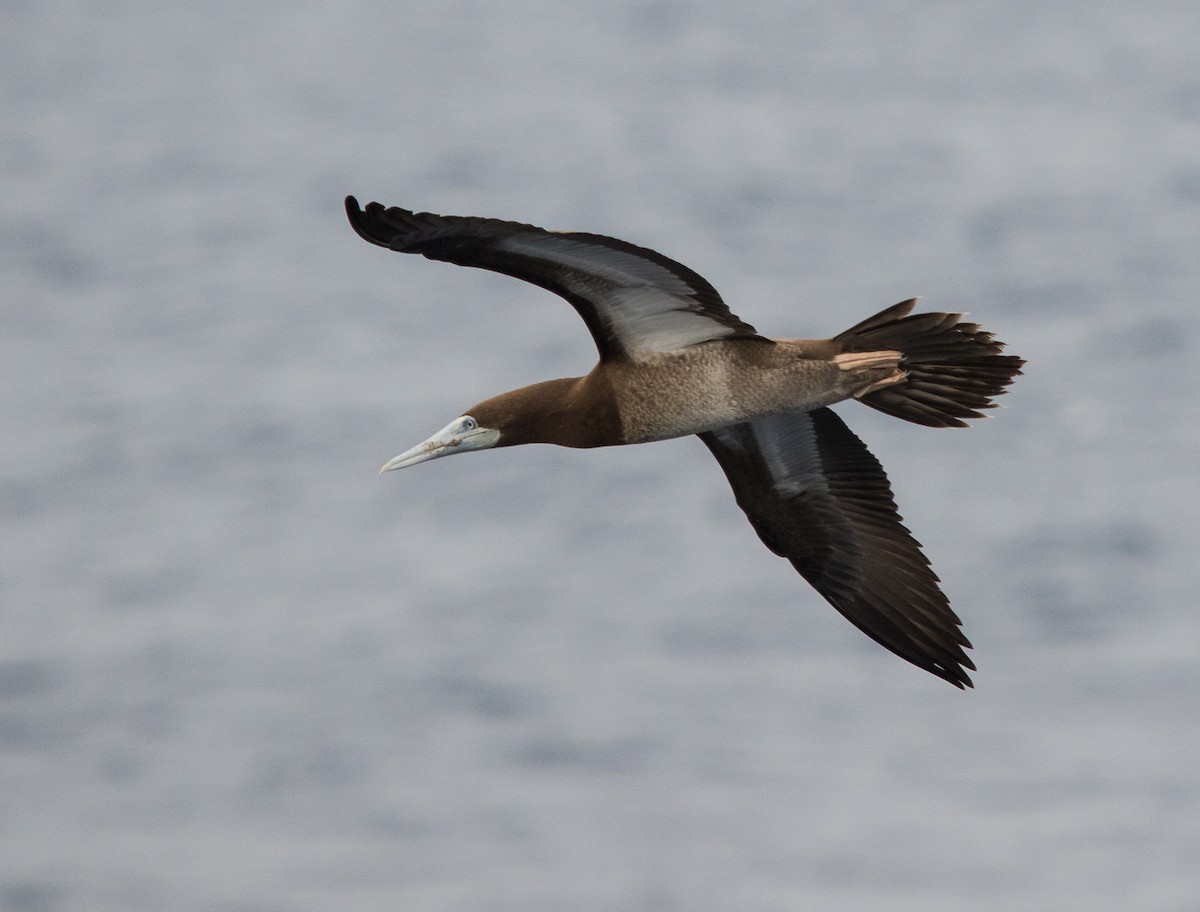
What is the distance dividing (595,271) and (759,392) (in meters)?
1.10

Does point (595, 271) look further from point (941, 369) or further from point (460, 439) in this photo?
point (941, 369)

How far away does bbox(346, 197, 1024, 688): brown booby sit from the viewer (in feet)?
32.4

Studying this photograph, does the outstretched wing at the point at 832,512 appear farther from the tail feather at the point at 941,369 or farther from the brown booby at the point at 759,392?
the tail feather at the point at 941,369

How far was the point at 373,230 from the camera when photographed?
31.3 ft

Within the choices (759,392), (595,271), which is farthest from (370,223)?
(759,392)

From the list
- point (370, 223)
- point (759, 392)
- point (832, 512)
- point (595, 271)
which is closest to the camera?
point (370, 223)

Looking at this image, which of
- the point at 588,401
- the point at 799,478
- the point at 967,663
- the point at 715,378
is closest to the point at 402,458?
the point at 588,401

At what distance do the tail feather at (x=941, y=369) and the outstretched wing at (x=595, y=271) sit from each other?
0.99 metres

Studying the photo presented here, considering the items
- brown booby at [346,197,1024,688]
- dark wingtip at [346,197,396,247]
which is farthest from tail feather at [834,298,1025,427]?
dark wingtip at [346,197,396,247]

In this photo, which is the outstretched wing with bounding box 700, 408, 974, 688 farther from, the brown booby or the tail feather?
the tail feather

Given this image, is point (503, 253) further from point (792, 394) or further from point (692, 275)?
point (792, 394)

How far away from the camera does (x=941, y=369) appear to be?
36.7ft

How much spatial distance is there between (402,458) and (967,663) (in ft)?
11.3

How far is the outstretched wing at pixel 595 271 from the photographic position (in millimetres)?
9492
